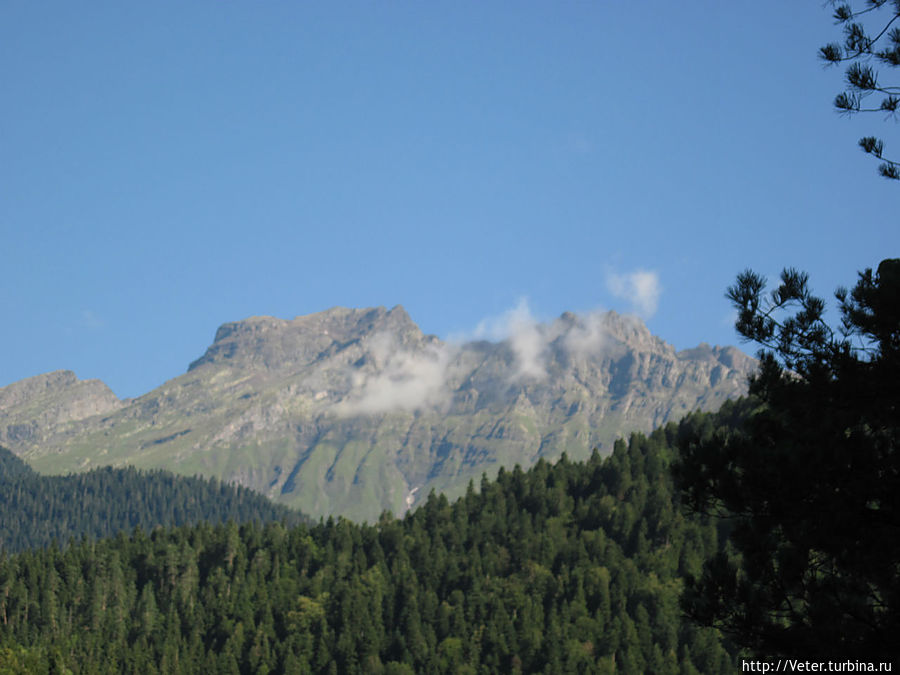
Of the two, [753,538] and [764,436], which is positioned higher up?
[764,436]

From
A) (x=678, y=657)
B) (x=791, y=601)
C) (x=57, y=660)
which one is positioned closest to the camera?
(x=791, y=601)

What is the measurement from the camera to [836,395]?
3183cm

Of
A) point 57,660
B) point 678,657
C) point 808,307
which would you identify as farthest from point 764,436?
point 678,657

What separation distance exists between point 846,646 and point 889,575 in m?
2.29

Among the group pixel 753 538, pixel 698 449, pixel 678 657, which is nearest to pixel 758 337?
pixel 698 449

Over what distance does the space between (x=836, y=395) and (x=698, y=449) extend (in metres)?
4.39

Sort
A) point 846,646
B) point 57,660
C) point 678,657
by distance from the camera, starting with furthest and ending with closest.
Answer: point 678,657
point 57,660
point 846,646

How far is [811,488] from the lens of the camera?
31266mm

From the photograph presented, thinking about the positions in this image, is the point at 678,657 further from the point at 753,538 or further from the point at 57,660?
the point at 753,538

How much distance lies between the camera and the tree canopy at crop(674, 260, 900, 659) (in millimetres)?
30375

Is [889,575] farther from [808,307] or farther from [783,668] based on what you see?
[808,307]

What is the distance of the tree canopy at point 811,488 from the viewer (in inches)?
1196

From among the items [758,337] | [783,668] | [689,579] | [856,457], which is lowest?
[783,668]

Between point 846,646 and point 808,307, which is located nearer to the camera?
point 846,646
